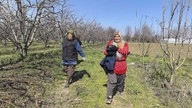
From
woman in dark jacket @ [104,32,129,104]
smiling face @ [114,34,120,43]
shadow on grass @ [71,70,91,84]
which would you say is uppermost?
smiling face @ [114,34,120,43]

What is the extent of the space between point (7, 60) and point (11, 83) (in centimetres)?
585

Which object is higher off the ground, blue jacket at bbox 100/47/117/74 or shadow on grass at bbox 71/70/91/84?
blue jacket at bbox 100/47/117/74

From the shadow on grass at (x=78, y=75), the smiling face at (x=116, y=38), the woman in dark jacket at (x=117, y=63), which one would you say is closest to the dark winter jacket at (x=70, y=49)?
the shadow on grass at (x=78, y=75)

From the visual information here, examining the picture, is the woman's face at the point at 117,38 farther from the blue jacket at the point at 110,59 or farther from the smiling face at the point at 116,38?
the blue jacket at the point at 110,59

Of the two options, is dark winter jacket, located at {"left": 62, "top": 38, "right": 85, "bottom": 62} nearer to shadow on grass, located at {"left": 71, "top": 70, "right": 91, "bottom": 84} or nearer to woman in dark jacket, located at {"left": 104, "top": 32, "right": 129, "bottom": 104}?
shadow on grass, located at {"left": 71, "top": 70, "right": 91, "bottom": 84}

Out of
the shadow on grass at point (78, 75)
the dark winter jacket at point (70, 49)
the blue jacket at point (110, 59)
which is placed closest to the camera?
the blue jacket at point (110, 59)

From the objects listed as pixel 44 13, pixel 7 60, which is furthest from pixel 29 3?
pixel 7 60

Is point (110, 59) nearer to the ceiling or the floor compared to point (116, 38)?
nearer to the floor

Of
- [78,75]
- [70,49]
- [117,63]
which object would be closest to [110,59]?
[117,63]

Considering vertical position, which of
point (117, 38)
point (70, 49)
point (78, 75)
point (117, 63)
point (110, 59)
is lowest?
point (78, 75)

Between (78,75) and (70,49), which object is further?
(78,75)

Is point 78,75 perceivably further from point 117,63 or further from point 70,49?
point 117,63

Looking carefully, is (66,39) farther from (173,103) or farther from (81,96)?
(173,103)

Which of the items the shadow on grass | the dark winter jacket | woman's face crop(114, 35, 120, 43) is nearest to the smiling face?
woman's face crop(114, 35, 120, 43)
